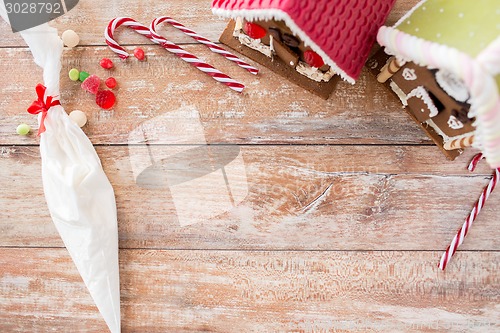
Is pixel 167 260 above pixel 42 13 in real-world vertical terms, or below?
below

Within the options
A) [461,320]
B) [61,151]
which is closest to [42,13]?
[61,151]

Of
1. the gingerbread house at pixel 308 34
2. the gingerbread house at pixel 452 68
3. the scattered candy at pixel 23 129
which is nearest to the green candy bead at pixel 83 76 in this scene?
the scattered candy at pixel 23 129

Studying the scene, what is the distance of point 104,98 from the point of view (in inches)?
60.1

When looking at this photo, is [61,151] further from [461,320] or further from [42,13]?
[461,320]

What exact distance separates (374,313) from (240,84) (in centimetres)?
77

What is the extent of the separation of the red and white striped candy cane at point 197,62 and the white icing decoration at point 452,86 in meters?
0.56

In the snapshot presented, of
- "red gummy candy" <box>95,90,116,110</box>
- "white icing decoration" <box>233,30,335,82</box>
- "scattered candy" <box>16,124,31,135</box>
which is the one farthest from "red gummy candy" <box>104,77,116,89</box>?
"white icing decoration" <box>233,30,335,82</box>

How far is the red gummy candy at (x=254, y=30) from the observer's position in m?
1.35

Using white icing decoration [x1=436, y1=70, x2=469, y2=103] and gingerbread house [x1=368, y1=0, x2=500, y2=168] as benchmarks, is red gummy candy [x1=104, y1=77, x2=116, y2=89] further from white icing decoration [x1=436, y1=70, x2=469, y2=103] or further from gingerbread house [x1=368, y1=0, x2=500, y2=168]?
white icing decoration [x1=436, y1=70, x2=469, y2=103]

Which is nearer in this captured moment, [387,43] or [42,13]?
[387,43]

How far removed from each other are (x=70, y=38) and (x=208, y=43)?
41 centimetres

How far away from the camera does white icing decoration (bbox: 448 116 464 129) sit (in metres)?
1.30

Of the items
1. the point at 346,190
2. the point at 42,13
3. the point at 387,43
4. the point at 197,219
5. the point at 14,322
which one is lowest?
the point at 14,322

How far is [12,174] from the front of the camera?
61.8 inches
